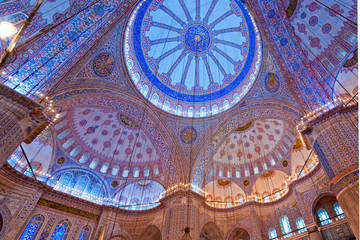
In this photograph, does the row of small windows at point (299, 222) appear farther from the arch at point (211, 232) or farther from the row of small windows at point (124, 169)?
the row of small windows at point (124, 169)

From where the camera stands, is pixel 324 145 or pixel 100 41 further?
pixel 100 41

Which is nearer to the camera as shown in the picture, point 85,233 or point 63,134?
point 85,233

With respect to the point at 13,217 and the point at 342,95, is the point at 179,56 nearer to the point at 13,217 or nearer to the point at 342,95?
the point at 342,95

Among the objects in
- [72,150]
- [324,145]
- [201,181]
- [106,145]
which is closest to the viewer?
[324,145]

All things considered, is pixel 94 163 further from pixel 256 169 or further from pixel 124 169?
pixel 256 169

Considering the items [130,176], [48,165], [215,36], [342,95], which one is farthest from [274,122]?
[48,165]

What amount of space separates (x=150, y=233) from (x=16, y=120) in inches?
390

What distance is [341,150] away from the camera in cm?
617

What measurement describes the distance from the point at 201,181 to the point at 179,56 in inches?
344

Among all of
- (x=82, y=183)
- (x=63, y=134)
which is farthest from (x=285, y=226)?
(x=63, y=134)

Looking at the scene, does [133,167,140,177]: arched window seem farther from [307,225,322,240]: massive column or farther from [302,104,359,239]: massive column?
[302,104,359,239]: massive column

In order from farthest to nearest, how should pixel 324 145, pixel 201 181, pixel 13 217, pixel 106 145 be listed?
pixel 106 145, pixel 201 181, pixel 13 217, pixel 324 145

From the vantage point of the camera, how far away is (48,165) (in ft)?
39.4

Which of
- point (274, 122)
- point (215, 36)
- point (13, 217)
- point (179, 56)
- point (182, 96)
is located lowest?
point (13, 217)
